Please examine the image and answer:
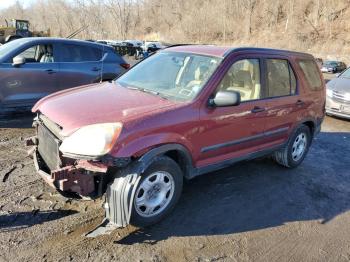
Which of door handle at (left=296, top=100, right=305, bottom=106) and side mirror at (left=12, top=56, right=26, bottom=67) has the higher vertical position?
side mirror at (left=12, top=56, right=26, bottom=67)

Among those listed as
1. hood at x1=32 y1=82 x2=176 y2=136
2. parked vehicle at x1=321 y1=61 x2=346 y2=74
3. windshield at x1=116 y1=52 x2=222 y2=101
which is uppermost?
windshield at x1=116 y1=52 x2=222 y2=101

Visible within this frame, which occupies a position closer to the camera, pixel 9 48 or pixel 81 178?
pixel 81 178

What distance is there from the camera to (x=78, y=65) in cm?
820

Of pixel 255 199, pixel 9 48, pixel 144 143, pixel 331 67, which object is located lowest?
pixel 331 67

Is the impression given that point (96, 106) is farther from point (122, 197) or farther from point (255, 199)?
point (255, 199)

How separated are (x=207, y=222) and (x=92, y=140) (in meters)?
1.56

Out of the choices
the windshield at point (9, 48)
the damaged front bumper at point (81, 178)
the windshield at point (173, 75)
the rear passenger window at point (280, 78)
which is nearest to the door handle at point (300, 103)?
the rear passenger window at point (280, 78)

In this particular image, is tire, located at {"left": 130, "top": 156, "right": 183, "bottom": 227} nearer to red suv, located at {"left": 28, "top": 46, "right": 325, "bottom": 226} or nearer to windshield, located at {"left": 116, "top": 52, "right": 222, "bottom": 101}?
red suv, located at {"left": 28, "top": 46, "right": 325, "bottom": 226}

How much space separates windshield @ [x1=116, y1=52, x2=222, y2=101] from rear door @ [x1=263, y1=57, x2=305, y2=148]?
102cm

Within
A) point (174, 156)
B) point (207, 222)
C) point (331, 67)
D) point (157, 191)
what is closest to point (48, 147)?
point (157, 191)

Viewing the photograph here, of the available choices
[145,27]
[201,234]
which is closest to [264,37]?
[145,27]

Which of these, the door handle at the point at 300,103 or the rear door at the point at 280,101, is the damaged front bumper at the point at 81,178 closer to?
the rear door at the point at 280,101

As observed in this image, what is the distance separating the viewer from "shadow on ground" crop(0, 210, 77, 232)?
3.74 m

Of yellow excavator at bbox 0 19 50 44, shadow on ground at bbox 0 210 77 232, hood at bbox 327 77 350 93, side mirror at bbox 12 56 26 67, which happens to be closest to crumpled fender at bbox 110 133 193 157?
shadow on ground at bbox 0 210 77 232
